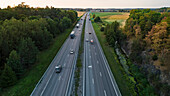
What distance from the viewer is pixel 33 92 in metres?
25.7

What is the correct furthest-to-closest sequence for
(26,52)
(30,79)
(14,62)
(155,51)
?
(155,51) < (26,52) < (30,79) < (14,62)

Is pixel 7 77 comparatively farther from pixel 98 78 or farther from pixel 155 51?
pixel 155 51

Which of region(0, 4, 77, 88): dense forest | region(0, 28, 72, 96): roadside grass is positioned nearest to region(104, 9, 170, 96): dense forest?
region(0, 28, 72, 96): roadside grass

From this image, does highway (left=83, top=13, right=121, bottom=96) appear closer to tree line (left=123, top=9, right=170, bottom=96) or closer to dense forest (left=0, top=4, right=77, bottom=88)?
tree line (left=123, top=9, right=170, bottom=96)

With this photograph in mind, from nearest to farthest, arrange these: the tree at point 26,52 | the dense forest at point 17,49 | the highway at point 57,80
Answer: the highway at point 57,80
the dense forest at point 17,49
the tree at point 26,52

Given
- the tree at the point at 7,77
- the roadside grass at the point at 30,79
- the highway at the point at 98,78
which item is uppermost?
the tree at the point at 7,77

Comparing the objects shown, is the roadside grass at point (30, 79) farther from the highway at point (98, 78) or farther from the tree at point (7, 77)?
the highway at point (98, 78)

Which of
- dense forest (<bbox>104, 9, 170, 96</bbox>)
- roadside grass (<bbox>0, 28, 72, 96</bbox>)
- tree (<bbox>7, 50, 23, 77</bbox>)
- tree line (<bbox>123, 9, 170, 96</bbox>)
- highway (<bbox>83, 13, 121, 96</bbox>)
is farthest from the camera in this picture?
tree line (<bbox>123, 9, 170, 96</bbox>)

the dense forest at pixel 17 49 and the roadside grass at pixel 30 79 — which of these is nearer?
the roadside grass at pixel 30 79

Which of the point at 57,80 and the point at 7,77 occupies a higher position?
the point at 7,77

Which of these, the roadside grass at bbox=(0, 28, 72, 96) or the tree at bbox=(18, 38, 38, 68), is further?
the tree at bbox=(18, 38, 38, 68)

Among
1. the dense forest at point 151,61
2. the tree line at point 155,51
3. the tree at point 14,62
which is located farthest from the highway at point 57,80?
the tree line at point 155,51

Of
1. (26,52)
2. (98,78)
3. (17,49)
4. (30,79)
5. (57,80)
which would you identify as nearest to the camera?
(57,80)

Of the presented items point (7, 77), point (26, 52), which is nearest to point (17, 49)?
point (26, 52)
